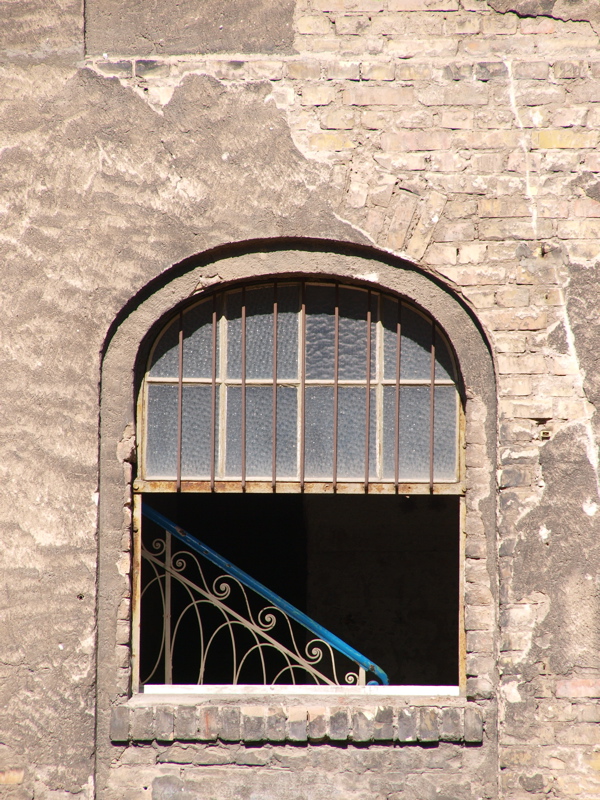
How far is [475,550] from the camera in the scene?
3.39 meters

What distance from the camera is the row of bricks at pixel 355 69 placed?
3.38 m

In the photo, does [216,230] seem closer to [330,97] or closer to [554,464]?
[330,97]

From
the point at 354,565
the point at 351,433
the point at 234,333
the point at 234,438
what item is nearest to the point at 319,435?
the point at 351,433

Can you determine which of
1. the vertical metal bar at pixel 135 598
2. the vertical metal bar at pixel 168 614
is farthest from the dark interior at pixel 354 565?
the vertical metal bar at pixel 135 598

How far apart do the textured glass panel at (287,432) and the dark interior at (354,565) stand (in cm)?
370

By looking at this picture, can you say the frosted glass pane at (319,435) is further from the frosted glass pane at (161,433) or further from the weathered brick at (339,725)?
the weathered brick at (339,725)

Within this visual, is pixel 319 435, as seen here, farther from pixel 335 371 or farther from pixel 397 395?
pixel 397 395

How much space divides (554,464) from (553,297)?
75 cm

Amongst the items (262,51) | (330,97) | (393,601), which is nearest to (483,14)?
(330,97)

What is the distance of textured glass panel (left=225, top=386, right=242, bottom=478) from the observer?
138 inches

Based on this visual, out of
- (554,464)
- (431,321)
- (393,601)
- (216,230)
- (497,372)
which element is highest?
(216,230)

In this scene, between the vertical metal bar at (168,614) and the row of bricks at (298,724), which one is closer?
the row of bricks at (298,724)

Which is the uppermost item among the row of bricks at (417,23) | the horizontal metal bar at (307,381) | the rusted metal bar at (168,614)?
the row of bricks at (417,23)

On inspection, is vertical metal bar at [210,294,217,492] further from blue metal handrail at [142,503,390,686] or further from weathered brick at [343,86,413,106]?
weathered brick at [343,86,413,106]
